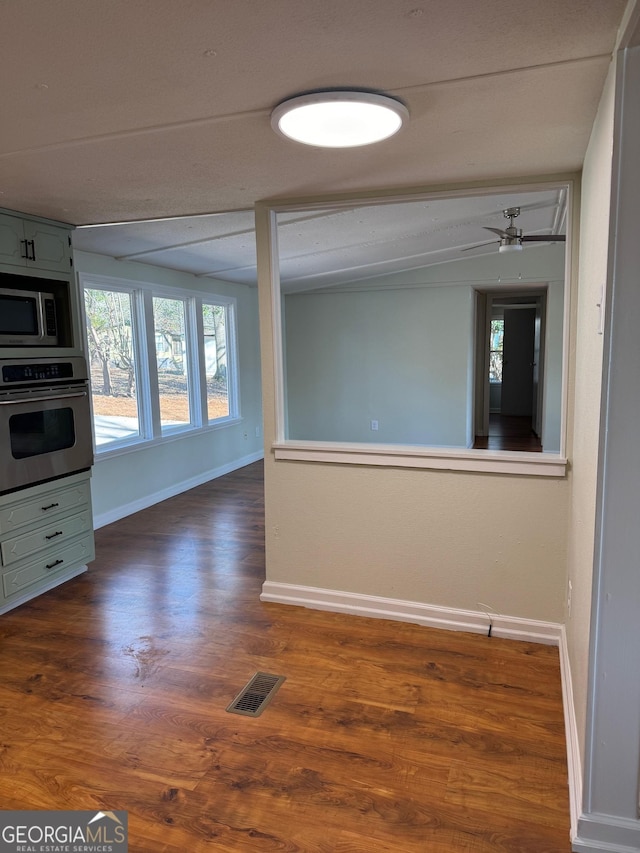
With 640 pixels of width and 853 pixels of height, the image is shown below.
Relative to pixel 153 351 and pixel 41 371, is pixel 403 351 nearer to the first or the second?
pixel 153 351

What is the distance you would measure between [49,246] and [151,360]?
1.96 m

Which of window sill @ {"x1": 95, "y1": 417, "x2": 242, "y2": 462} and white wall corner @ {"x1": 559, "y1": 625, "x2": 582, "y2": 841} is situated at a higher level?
window sill @ {"x1": 95, "y1": 417, "x2": 242, "y2": 462}

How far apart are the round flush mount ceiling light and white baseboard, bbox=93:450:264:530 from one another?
3.78 meters

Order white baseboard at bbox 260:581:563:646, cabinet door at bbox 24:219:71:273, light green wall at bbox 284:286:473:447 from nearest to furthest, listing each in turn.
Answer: white baseboard at bbox 260:581:563:646, cabinet door at bbox 24:219:71:273, light green wall at bbox 284:286:473:447

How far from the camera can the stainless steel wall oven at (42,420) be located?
3.15 metres

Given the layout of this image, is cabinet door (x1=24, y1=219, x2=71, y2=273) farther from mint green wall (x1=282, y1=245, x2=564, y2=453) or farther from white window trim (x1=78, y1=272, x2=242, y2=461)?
mint green wall (x1=282, y1=245, x2=564, y2=453)

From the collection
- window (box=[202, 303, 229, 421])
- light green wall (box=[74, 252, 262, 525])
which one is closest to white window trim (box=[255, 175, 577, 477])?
light green wall (box=[74, 252, 262, 525])

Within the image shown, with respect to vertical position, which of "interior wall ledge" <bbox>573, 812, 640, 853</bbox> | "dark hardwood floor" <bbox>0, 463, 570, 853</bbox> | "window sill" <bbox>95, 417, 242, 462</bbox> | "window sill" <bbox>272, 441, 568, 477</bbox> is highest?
"window sill" <bbox>272, 441, 568, 477</bbox>

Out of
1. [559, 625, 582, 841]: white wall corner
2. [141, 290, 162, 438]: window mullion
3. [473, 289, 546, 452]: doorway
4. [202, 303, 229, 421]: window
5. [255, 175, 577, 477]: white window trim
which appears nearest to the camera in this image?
[559, 625, 582, 841]: white wall corner

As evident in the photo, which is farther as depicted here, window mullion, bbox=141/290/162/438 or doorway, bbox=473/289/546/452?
doorway, bbox=473/289/546/452

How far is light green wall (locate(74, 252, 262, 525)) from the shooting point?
4.88m

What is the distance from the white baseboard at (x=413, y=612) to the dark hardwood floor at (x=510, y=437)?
3685 millimetres

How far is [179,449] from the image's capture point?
5879 mm

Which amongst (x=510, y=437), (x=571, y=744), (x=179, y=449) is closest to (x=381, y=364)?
(x=510, y=437)
